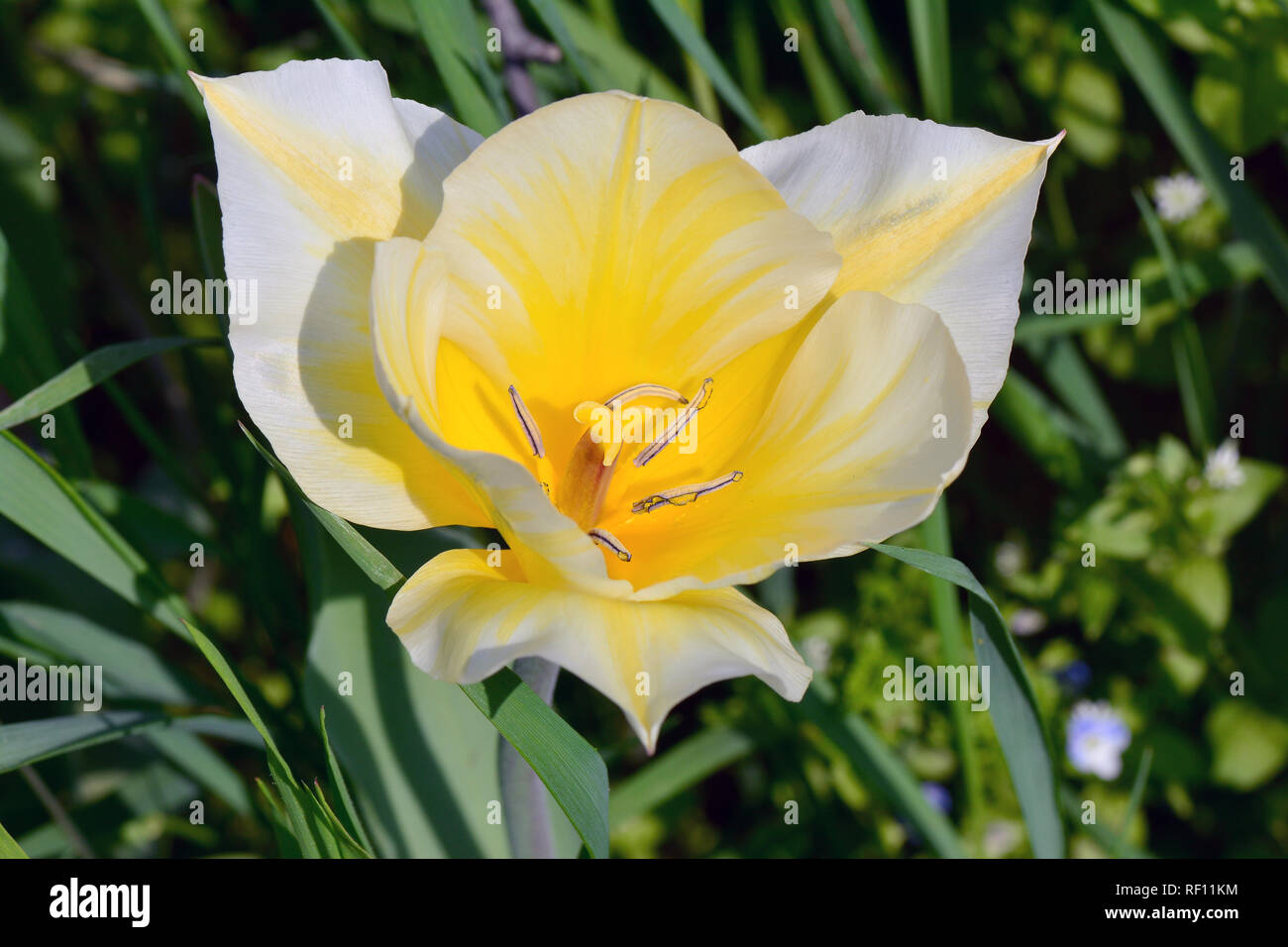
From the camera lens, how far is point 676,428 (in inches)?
43.4

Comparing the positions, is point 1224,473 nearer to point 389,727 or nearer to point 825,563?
point 825,563

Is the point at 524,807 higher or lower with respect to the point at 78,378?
lower

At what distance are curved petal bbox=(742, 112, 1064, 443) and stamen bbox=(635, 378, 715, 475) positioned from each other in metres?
0.17

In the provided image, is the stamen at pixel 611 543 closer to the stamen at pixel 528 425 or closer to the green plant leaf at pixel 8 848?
the stamen at pixel 528 425

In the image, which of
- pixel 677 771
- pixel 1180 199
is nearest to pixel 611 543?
pixel 677 771

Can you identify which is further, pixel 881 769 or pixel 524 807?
pixel 881 769

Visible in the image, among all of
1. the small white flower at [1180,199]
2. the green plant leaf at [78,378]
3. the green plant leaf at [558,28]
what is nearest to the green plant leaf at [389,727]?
the green plant leaf at [78,378]

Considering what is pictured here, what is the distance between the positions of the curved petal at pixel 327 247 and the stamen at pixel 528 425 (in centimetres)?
11

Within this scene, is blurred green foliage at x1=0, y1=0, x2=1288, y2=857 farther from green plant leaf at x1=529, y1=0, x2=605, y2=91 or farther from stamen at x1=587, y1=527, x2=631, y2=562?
stamen at x1=587, y1=527, x2=631, y2=562

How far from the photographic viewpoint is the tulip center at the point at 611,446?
1085 millimetres

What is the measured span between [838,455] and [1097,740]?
1.03 metres

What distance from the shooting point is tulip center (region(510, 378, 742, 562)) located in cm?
108

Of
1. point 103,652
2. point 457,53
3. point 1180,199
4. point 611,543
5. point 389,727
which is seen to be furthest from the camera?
point 1180,199

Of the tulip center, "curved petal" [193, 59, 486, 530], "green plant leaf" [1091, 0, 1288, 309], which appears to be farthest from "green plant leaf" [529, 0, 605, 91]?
"green plant leaf" [1091, 0, 1288, 309]
